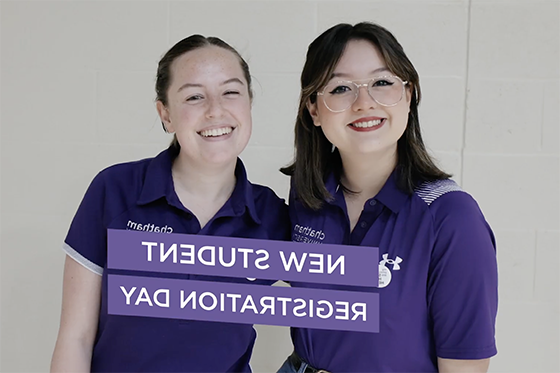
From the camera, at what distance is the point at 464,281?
41.9 inches

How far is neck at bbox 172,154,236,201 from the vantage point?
129 cm

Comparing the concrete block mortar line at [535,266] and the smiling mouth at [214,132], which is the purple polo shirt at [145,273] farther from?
the concrete block mortar line at [535,266]

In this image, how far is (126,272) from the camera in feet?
3.85

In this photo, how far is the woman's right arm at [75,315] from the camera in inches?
47.6

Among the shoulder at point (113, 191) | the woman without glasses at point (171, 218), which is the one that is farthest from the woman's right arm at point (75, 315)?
the shoulder at point (113, 191)

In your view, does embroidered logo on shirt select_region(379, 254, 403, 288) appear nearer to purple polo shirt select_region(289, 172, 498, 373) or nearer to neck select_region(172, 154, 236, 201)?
purple polo shirt select_region(289, 172, 498, 373)

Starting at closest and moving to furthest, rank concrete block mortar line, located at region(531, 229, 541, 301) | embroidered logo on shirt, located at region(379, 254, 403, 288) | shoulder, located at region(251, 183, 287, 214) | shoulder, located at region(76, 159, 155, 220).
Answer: embroidered logo on shirt, located at region(379, 254, 403, 288)
shoulder, located at region(76, 159, 155, 220)
shoulder, located at region(251, 183, 287, 214)
concrete block mortar line, located at region(531, 229, 541, 301)

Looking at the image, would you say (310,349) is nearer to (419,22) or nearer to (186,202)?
(186,202)

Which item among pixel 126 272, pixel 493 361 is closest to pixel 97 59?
pixel 126 272

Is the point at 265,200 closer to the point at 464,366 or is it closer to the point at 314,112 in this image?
the point at 314,112

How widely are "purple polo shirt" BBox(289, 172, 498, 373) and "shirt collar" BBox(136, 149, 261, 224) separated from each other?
0.26m

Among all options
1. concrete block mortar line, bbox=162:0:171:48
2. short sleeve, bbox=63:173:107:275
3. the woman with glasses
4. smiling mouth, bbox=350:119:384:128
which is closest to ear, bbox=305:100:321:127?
the woman with glasses
